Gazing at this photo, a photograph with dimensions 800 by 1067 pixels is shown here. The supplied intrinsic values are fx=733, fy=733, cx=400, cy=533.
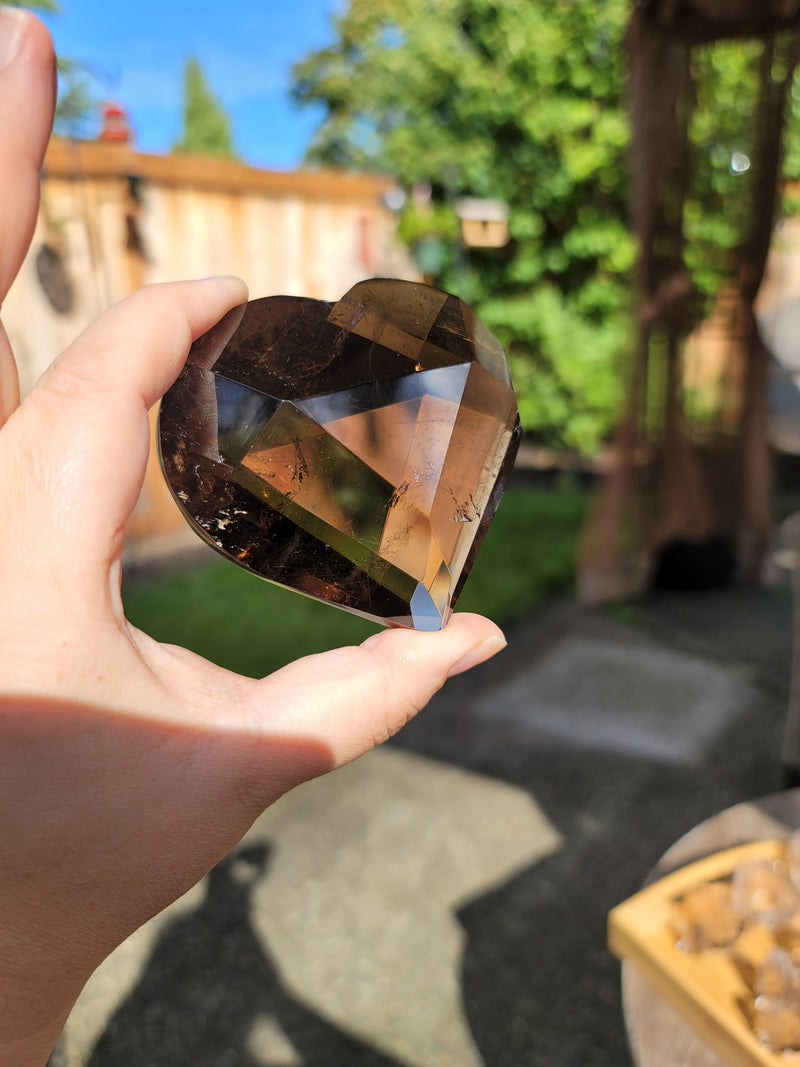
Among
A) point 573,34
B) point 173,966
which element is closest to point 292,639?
point 173,966

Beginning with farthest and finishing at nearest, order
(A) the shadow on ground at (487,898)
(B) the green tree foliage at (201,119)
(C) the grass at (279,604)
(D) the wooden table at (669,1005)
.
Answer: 1. (B) the green tree foliage at (201,119)
2. (C) the grass at (279,604)
3. (A) the shadow on ground at (487,898)
4. (D) the wooden table at (669,1005)

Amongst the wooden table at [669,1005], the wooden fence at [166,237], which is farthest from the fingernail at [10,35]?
the wooden fence at [166,237]

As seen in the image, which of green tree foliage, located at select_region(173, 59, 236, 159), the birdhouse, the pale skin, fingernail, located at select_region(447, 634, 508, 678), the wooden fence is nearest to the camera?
the pale skin

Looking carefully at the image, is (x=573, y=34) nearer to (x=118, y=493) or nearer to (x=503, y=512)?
(x=503, y=512)

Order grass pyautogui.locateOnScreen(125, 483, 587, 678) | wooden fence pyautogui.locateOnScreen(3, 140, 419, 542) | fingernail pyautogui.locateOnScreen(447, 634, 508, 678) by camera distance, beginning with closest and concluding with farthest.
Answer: fingernail pyautogui.locateOnScreen(447, 634, 508, 678)
grass pyautogui.locateOnScreen(125, 483, 587, 678)
wooden fence pyautogui.locateOnScreen(3, 140, 419, 542)

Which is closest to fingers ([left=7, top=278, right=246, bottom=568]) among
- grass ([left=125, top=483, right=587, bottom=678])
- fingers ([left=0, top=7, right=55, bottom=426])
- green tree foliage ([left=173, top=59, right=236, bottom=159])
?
fingers ([left=0, top=7, right=55, bottom=426])

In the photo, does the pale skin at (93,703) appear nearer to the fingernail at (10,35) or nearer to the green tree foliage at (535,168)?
the fingernail at (10,35)

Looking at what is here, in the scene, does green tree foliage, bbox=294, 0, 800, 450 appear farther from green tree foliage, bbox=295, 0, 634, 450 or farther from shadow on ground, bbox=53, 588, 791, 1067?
shadow on ground, bbox=53, 588, 791, 1067
